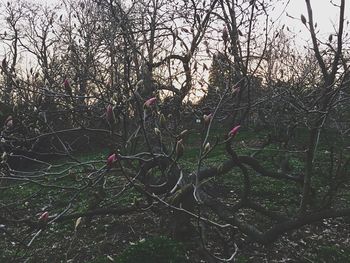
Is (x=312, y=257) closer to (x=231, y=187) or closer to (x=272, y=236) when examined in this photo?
(x=272, y=236)

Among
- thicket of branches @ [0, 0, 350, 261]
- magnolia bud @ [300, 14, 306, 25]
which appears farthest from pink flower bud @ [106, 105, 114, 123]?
magnolia bud @ [300, 14, 306, 25]

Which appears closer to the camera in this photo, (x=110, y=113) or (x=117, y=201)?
(x=110, y=113)

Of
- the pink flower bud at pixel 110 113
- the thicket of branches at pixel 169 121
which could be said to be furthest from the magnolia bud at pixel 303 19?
the pink flower bud at pixel 110 113

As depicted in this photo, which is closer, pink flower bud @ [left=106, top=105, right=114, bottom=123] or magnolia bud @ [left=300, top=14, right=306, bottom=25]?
pink flower bud @ [left=106, top=105, right=114, bottom=123]

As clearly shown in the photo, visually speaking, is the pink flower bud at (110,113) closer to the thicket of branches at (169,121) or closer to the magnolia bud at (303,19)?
the thicket of branches at (169,121)

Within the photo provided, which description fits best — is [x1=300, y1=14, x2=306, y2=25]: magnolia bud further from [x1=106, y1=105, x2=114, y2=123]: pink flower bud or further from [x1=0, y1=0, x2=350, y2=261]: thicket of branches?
[x1=106, y1=105, x2=114, y2=123]: pink flower bud

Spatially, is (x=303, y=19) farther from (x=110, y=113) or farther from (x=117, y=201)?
(x=117, y=201)

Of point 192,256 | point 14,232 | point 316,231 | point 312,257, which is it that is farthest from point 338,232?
point 14,232

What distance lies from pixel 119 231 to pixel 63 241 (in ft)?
2.65

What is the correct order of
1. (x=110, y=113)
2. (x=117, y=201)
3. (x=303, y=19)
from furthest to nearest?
(x=117, y=201) → (x=303, y=19) → (x=110, y=113)

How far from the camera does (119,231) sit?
556 cm

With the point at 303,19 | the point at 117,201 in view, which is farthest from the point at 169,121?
the point at 303,19

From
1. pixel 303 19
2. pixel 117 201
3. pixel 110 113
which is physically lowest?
pixel 117 201

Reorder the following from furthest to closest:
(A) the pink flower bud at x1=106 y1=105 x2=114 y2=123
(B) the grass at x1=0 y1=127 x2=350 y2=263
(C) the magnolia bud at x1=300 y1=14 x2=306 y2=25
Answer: (B) the grass at x1=0 y1=127 x2=350 y2=263 → (C) the magnolia bud at x1=300 y1=14 x2=306 y2=25 → (A) the pink flower bud at x1=106 y1=105 x2=114 y2=123
